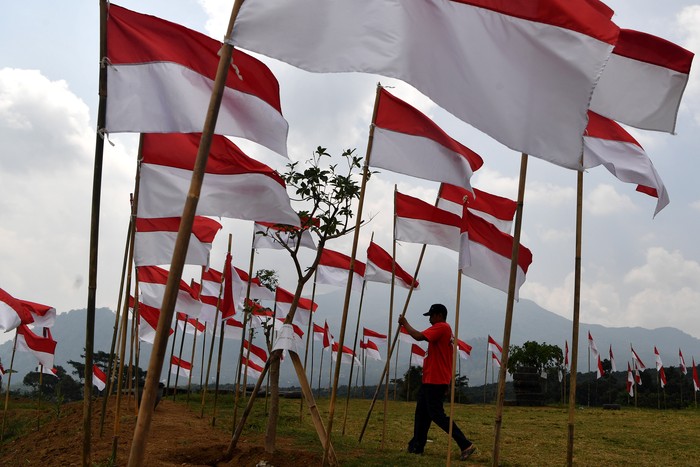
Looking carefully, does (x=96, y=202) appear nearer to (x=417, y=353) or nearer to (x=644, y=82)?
(x=644, y=82)

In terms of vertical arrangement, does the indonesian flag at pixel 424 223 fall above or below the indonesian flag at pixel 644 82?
below

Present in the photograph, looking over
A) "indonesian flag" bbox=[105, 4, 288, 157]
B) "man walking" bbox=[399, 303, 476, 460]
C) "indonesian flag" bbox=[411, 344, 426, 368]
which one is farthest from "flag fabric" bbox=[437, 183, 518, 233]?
"indonesian flag" bbox=[411, 344, 426, 368]

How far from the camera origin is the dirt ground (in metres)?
9.83

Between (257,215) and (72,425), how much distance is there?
10519 mm

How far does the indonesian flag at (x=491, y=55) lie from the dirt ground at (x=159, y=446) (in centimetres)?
644

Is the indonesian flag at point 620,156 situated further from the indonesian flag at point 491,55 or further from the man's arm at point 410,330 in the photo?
the man's arm at point 410,330

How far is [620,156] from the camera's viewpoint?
8.12m

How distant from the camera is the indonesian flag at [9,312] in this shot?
1500cm

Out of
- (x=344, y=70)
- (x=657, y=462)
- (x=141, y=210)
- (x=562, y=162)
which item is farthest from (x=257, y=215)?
(x=657, y=462)

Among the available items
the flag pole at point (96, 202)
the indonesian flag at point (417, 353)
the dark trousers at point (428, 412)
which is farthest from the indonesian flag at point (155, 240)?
the indonesian flag at point (417, 353)

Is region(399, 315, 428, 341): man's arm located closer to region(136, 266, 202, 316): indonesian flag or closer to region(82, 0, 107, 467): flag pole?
region(82, 0, 107, 467): flag pole

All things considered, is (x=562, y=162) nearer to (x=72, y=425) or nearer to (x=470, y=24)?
(x=470, y=24)

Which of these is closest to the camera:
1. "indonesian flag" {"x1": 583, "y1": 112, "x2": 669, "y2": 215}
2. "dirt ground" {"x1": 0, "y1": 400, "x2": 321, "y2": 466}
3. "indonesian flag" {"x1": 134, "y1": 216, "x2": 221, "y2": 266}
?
"indonesian flag" {"x1": 583, "y1": 112, "x2": 669, "y2": 215}

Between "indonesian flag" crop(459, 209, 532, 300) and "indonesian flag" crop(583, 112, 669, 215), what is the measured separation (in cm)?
162
